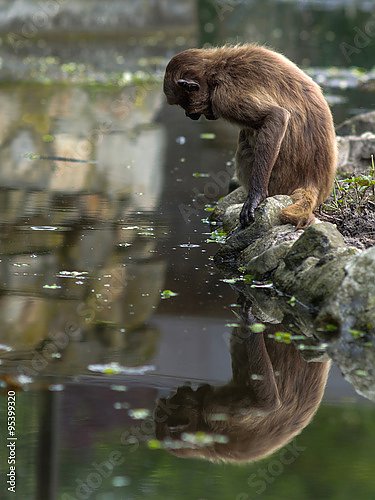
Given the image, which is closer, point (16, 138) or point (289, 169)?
point (289, 169)

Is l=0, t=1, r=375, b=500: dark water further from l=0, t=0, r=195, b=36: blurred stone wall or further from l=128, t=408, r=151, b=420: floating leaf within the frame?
l=0, t=0, r=195, b=36: blurred stone wall

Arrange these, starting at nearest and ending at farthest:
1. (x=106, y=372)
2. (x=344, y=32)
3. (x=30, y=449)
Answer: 1. (x=30, y=449)
2. (x=106, y=372)
3. (x=344, y=32)

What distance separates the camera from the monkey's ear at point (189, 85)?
8.52 meters

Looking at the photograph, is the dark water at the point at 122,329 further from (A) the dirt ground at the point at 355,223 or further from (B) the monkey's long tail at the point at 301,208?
(A) the dirt ground at the point at 355,223

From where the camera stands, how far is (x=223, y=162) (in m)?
13.1

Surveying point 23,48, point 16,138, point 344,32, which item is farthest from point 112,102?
point 344,32

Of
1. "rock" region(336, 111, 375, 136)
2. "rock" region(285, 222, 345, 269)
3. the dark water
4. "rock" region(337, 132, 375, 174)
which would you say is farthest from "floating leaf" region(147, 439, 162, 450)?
"rock" region(336, 111, 375, 136)

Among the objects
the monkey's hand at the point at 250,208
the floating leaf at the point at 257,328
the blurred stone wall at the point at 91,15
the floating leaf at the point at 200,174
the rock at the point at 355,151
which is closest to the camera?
the floating leaf at the point at 257,328

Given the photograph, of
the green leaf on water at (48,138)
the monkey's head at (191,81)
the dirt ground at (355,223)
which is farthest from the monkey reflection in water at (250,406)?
the green leaf on water at (48,138)

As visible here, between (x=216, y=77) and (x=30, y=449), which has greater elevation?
(x=216, y=77)

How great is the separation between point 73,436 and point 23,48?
66.5 ft

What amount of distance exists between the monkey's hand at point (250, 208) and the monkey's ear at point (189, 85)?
966 millimetres

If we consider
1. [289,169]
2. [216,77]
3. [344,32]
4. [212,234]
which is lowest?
[344,32]

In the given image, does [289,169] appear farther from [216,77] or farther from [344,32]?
[344,32]
